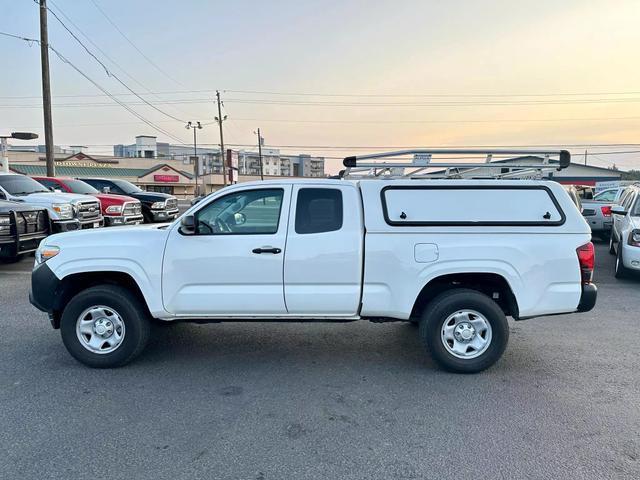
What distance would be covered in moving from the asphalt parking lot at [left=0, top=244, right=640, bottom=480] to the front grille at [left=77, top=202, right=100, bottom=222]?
601 centimetres

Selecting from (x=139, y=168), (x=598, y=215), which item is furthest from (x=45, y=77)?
(x=139, y=168)

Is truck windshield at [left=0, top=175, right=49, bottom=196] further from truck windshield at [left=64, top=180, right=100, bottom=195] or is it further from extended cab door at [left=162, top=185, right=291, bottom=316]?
extended cab door at [left=162, top=185, right=291, bottom=316]

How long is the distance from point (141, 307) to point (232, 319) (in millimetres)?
899

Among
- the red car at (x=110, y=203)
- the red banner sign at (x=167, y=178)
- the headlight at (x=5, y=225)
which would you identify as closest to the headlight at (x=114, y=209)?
the red car at (x=110, y=203)

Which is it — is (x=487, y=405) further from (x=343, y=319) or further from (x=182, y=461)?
(x=182, y=461)

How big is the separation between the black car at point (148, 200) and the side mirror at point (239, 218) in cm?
1213

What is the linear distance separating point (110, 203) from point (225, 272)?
34.1 feet

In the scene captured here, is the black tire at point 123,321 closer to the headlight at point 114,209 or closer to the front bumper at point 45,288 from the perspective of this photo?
the front bumper at point 45,288

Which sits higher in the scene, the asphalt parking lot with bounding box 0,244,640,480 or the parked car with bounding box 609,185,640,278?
the parked car with bounding box 609,185,640,278

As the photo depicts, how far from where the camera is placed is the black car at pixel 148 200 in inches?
605

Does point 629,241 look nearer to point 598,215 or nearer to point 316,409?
point 598,215

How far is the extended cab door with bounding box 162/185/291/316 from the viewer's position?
4.13 m

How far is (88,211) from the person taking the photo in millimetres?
11195

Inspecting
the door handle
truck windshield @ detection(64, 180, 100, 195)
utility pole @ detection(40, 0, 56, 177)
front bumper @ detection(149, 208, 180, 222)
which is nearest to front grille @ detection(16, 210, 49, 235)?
truck windshield @ detection(64, 180, 100, 195)
